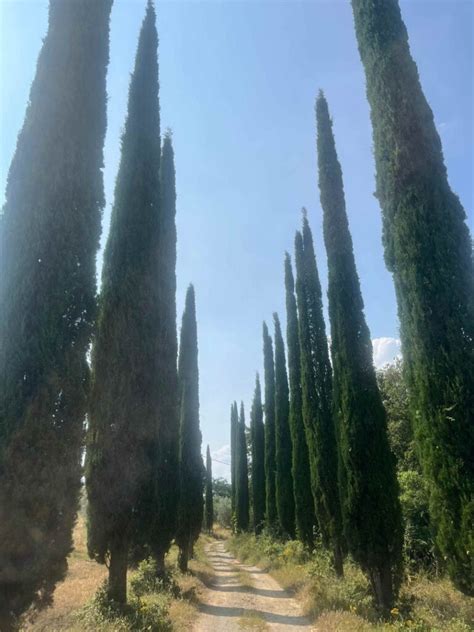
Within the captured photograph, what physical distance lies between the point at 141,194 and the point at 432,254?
8505 millimetres

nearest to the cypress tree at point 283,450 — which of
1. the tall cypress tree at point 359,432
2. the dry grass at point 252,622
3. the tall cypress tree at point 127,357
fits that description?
the dry grass at point 252,622

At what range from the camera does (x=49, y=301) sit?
6605 millimetres

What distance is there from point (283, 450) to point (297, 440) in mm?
5502

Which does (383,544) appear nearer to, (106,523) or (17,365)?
(106,523)

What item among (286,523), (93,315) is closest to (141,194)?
(93,315)

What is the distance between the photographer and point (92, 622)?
779 cm

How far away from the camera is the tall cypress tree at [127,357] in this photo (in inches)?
368

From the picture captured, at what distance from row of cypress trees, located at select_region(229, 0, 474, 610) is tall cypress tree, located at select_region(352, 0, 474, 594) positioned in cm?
2

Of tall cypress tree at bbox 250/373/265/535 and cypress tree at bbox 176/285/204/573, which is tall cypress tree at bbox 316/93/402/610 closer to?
cypress tree at bbox 176/285/204/573

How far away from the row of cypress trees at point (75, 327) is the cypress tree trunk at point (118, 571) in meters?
0.03

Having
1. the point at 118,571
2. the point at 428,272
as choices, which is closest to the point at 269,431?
the point at 118,571

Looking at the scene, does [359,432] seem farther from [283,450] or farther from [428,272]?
[283,450]

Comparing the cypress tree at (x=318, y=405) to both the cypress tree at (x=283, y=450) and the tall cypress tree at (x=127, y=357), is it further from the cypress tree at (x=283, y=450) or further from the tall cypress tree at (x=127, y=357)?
the cypress tree at (x=283, y=450)

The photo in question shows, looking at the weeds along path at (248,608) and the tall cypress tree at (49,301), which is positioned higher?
the tall cypress tree at (49,301)
